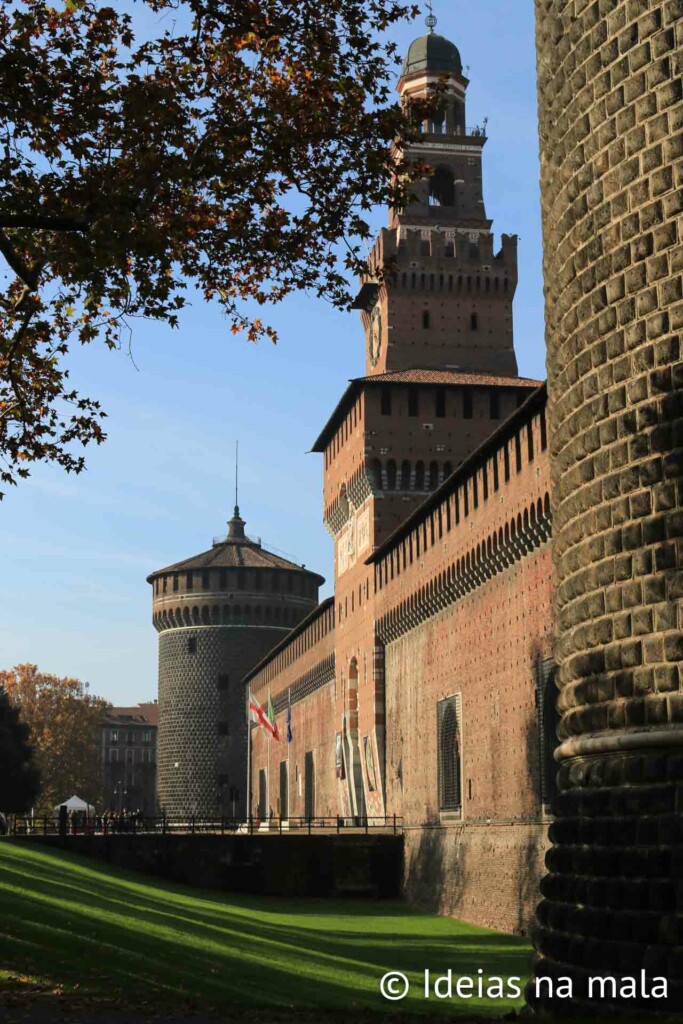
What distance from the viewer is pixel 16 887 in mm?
18969

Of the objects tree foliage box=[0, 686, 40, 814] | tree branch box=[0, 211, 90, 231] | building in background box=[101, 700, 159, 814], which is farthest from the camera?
building in background box=[101, 700, 159, 814]

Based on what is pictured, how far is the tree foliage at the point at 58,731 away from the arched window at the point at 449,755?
51.9 metres

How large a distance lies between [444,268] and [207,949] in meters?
32.0

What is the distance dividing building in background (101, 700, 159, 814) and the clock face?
206 feet

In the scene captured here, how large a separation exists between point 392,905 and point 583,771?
2505 cm

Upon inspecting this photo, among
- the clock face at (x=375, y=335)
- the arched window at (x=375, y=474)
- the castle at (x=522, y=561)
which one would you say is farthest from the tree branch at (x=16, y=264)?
the clock face at (x=375, y=335)

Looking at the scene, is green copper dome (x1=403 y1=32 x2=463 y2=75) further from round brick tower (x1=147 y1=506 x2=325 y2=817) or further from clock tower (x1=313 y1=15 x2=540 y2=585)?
round brick tower (x1=147 y1=506 x2=325 y2=817)

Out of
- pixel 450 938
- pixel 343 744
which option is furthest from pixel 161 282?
pixel 343 744

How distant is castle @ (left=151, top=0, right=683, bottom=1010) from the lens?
8.92m

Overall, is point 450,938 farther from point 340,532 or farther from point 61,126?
point 340,532

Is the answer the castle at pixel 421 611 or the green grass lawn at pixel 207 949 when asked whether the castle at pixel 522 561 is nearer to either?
the castle at pixel 421 611

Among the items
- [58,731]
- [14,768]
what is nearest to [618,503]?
[14,768]

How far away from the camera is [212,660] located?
65.8m

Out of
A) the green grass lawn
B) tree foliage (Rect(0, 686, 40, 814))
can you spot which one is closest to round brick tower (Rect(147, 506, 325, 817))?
tree foliage (Rect(0, 686, 40, 814))
